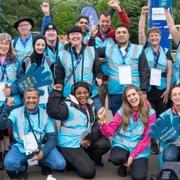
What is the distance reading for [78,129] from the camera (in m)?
6.56

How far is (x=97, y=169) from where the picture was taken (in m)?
6.73

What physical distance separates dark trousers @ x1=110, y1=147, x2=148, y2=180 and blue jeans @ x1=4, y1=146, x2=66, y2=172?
632mm

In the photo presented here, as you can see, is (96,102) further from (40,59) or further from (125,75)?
(40,59)

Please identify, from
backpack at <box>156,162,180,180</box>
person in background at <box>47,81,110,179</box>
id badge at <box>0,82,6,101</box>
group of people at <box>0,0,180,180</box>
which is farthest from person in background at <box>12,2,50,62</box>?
backpack at <box>156,162,180,180</box>

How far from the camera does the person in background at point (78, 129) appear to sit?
6387mm

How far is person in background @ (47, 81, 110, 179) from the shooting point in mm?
6387

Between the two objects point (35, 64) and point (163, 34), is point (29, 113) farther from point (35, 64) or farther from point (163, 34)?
point (163, 34)

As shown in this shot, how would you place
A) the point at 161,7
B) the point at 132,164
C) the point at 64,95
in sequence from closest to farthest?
the point at 132,164 < the point at 64,95 < the point at 161,7

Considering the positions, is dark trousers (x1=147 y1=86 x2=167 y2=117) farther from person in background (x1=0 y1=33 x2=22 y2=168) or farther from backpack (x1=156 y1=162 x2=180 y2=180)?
person in background (x1=0 y1=33 x2=22 y2=168)

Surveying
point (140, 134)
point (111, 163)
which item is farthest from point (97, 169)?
point (140, 134)

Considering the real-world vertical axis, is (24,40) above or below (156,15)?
below

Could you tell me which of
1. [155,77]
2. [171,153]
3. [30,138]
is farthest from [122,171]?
[155,77]

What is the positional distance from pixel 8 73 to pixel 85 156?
1421 millimetres

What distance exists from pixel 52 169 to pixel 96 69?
4.60 feet
